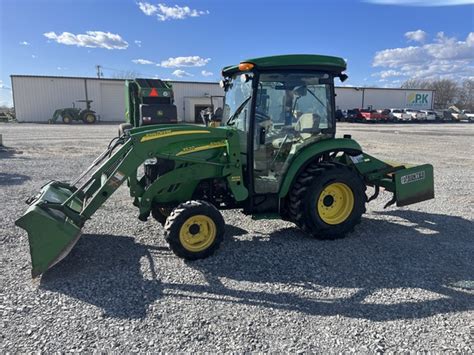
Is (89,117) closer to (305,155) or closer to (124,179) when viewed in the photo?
(124,179)

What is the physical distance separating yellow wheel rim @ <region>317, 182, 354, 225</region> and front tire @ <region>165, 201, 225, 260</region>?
1.52 m

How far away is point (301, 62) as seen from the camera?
4699mm

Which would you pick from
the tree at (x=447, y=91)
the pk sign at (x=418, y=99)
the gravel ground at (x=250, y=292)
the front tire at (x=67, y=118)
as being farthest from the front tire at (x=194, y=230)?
the tree at (x=447, y=91)

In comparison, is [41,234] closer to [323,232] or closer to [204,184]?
[204,184]

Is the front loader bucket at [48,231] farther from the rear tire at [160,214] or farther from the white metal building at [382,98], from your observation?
the white metal building at [382,98]

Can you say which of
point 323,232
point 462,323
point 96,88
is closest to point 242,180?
point 323,232

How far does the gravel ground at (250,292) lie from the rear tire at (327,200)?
21cm

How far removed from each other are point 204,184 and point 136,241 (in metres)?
1.20

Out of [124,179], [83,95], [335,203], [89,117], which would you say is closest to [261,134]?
[335,203]

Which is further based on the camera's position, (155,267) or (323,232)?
(323,232)

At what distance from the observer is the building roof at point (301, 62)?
4.58 metres

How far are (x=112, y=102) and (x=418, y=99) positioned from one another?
43420mm

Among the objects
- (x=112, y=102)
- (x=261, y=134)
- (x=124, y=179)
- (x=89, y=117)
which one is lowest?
(x=124, y=179)

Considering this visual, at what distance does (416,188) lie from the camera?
18.5ft
